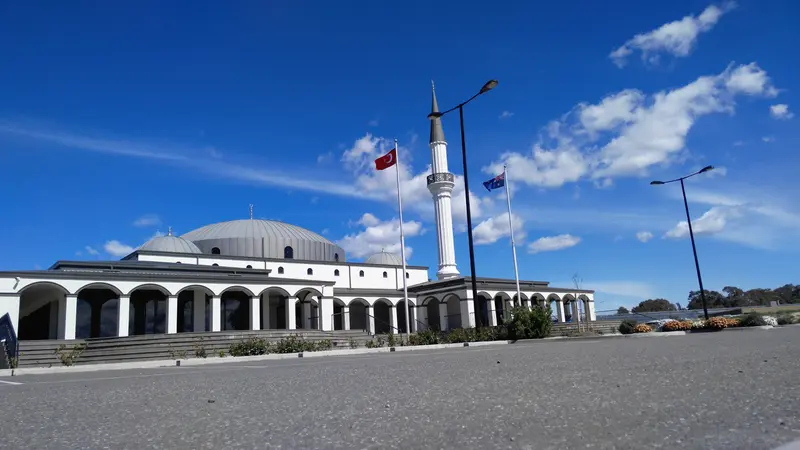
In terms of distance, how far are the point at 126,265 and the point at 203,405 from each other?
1309 inches

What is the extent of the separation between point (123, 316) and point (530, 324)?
2035cm

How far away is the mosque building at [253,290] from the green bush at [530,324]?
1.65m

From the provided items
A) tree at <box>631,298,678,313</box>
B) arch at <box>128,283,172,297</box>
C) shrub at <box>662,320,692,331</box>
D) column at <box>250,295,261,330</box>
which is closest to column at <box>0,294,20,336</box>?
arch at <box>128,283,172,297</box>

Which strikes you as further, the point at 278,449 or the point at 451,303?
the point at 451,303

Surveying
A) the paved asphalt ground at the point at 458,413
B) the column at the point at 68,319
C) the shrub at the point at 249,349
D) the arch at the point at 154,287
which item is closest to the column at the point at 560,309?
the arch at the point at 154,287

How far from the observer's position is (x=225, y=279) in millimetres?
31406

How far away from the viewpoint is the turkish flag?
28.2 m

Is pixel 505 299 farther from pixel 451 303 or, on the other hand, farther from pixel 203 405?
pixel 203 405

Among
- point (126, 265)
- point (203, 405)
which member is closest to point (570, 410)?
point (203, 405)

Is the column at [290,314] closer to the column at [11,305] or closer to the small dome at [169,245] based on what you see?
the small dome at [169,245]

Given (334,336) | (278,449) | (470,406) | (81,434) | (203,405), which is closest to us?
(278,449)

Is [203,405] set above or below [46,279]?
below

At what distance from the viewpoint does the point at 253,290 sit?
1289 inches

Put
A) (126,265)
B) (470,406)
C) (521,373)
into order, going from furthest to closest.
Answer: (126,265) → (521,373) → (470,406)
